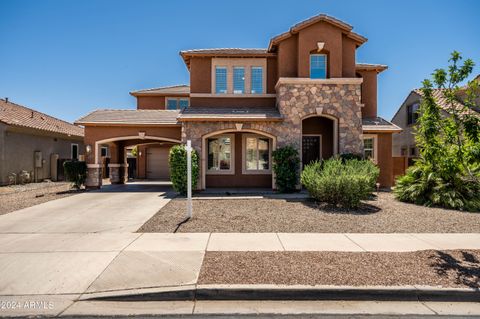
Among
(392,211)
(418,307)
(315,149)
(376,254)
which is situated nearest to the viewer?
(418,307)

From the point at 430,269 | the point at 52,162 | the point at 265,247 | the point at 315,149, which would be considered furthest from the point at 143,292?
the point at 52,162

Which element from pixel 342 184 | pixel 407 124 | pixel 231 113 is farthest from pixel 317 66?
pixel 407 124

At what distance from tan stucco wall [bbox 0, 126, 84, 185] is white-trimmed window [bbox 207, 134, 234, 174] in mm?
12841

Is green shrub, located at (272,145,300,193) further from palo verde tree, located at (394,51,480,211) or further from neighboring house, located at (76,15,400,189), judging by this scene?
palo verde tree, located at (394,51,480,211)

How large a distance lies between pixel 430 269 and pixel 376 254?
0.92 m

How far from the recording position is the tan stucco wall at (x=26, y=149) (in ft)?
56.4

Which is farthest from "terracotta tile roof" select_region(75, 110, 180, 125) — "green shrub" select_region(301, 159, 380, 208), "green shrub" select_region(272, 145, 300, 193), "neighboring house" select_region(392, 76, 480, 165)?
"neighboring house" select_region(392, 76, 480, 165)

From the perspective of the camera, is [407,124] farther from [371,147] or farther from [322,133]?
[322,133]

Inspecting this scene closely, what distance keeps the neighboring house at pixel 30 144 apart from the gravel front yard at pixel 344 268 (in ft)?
59.8

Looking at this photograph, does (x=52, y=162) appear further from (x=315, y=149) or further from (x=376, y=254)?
(x=376, y=254)

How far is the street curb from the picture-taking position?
4.10 meters

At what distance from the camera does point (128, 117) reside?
15461 millimetres

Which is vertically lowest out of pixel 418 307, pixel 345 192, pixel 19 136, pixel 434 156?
pixel 418 307

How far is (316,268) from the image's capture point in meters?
4.80
